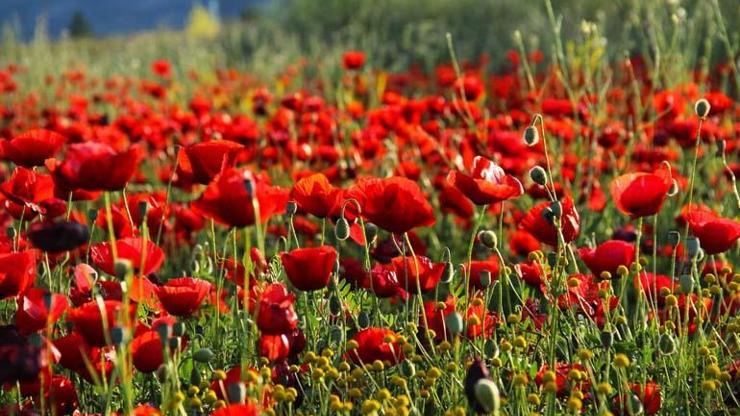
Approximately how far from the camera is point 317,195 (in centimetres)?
173

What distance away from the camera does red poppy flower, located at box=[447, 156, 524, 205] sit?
1.52 metres

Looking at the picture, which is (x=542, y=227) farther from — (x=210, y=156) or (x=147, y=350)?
(x=147, y=350)

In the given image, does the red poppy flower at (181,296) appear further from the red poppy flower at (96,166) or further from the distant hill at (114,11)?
the distant hill at (114,11)

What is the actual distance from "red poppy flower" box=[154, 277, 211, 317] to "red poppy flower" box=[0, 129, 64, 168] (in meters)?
0.42

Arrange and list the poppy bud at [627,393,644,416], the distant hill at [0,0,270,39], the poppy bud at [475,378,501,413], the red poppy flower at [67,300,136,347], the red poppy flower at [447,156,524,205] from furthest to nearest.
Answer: the distant hill at [0,0,270,39] → the red poppy flower at [447,156,524,205] → the red poppy flower at [67,300,136,347] → the poppy bud at [627,393,644,416] → the poppy bud at [475,378,501,413]

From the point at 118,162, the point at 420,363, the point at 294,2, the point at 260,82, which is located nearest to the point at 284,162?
the point at 420,363

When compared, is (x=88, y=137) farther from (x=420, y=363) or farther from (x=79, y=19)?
(x=79, y=19)

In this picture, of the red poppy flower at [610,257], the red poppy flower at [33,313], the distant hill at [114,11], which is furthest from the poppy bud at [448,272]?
the distant hill at [114,11]

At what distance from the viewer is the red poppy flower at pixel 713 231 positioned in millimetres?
1642

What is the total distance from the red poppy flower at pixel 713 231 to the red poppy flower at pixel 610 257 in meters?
0.13

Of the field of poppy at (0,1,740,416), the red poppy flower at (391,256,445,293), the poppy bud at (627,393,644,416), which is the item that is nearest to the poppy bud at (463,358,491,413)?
the field of poppy at (0,1,740,416)

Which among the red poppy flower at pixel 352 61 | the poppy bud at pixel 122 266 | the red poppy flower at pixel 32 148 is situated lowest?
the poppy bud at pixel 122 266

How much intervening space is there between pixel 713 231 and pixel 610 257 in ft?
0.61

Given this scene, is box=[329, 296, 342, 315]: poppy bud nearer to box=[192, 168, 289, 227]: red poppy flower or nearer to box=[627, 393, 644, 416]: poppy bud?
box=[192, 168, 289, 227]: red poppy flower
